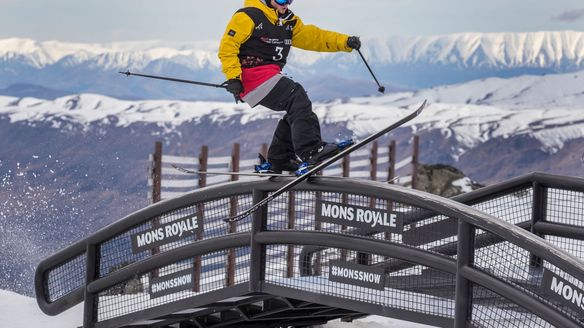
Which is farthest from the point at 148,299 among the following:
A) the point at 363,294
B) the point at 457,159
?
the point at 457,159

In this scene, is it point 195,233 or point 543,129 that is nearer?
point 195,233

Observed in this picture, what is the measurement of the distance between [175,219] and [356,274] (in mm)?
1543

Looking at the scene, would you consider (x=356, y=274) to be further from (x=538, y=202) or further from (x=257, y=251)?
(x=538, y=202)

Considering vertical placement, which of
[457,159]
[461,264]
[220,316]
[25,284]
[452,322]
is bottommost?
[457,159]

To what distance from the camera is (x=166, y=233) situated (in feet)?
25.3

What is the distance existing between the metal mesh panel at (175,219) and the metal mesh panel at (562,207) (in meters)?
2.72

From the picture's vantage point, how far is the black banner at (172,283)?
25.3 ft

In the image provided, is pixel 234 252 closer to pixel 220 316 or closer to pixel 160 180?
pixel 220 316

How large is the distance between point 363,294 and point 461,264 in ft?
3.01

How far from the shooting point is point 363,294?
686 cm

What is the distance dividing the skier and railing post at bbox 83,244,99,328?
5.45ft

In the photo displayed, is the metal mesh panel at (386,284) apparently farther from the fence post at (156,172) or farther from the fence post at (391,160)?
the fence post at (391,160)

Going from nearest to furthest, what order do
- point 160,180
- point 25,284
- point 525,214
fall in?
point 525,214, point 160,180, point 25,284

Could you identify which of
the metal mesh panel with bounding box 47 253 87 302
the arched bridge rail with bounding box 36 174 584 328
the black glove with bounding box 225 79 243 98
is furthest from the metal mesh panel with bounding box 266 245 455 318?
the metal mesh panel with bounding box 47 253 87 302
